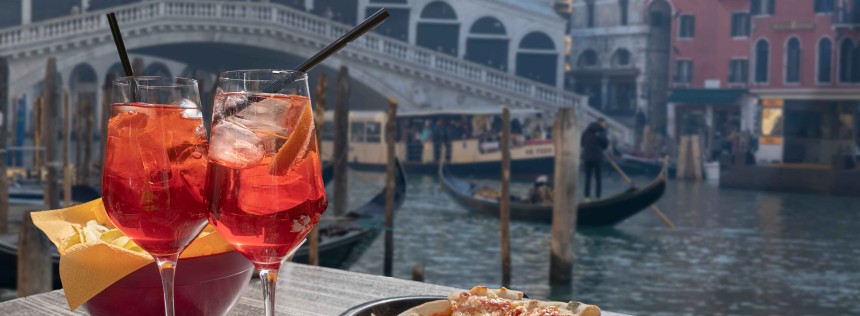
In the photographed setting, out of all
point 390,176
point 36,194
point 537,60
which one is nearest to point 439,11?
point 537,60

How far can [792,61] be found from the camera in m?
9.51

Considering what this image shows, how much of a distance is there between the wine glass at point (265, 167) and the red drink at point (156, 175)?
0.02m

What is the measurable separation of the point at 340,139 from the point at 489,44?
4837mm

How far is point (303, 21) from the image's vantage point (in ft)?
32.1

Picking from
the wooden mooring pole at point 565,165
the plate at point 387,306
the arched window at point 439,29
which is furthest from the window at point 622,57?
the plate at point 387,306

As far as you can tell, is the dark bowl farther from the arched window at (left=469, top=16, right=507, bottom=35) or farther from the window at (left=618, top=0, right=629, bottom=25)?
the window at (left=618, top=0, right=629, bottom=25)

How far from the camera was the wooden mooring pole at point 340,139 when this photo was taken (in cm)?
511

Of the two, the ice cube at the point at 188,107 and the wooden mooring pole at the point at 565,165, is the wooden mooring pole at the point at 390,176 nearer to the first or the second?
the wooden mooring pole at the point at 565,165

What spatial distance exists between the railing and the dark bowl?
8.92m

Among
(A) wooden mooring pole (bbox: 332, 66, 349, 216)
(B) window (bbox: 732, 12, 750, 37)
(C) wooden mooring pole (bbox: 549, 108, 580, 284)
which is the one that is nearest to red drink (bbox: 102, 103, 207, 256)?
(C) wooden mooring pole (bbox: 549, 108, 580, 284)

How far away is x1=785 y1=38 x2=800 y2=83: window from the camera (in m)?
9.43

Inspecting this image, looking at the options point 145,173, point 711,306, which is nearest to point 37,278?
point 145,173

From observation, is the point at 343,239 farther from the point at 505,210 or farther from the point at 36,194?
the point at 36,194

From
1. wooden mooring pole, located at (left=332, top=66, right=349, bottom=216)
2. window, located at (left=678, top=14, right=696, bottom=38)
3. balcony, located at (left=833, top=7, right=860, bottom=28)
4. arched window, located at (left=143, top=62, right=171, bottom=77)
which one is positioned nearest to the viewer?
wooden mooring pole, located at (left=332, top=66, right=349, bottom=216)
